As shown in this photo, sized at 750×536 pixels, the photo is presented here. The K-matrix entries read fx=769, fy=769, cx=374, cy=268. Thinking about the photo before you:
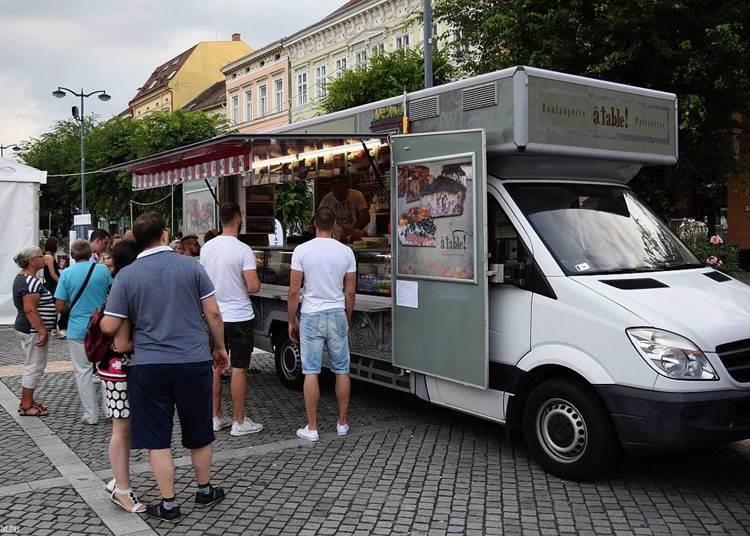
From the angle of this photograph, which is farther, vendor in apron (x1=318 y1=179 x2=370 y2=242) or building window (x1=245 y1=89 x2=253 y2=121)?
building window (x1=245 y1=89 x2=253 y2=121)

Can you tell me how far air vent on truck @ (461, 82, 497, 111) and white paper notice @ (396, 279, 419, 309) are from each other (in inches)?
57.7

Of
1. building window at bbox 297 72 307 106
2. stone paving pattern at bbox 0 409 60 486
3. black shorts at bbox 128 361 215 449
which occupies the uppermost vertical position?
building window at bbox 297 72 307 106

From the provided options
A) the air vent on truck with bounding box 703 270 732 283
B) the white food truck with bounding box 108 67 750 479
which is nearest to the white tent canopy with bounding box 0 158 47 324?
the white food truck with bounding box 108 67 750 479

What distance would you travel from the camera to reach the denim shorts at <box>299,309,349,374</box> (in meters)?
6.27

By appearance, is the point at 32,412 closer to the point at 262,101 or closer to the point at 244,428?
the point at 244,428

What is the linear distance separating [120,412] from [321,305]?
202cm

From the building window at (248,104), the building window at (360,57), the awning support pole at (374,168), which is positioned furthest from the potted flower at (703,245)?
the building window at (248,104)

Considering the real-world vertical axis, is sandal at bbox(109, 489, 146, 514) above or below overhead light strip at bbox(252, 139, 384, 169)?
below

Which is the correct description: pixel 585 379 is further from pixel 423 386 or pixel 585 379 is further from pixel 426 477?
pixel 423 386

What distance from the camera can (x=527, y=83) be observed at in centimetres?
536

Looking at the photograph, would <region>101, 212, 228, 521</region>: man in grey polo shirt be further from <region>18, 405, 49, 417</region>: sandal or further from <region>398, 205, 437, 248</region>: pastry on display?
<region>18, 405, 49, 417</region>: sandal

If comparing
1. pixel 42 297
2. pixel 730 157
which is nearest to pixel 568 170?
pixel 42 297

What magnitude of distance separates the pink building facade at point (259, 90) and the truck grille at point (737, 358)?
127ft

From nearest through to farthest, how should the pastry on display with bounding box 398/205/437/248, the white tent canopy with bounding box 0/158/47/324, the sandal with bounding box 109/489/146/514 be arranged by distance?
the sandal with bounding box 109/489/146/514, the pastry on display with bounding box 398/205/437/248, the white tent canopy with bounding box 0/158/47/324
